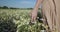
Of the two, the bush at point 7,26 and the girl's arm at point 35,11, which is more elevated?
the girl's arm at point 35,11

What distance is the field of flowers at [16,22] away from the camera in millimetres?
1000

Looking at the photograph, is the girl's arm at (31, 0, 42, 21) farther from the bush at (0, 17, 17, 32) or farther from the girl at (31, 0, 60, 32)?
the bush at (0, 17, 17, 32)

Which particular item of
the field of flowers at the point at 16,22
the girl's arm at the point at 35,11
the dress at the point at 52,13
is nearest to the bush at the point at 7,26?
the field of flowers at the point at 16,22

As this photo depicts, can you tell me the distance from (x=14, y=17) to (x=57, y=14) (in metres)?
0.39

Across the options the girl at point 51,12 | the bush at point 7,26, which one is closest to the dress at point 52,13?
the girl at point 51,12

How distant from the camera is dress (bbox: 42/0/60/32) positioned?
1.01 m

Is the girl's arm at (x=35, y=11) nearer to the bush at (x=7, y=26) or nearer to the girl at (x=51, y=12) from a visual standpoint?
the girl at (x=51, y=12)

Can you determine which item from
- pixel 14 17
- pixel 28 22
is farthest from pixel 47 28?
pixel 14 17

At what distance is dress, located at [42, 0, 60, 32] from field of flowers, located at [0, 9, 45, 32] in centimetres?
9

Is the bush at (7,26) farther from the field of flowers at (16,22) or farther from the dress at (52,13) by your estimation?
the dress at (52,13)

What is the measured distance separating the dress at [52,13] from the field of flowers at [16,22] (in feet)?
0.29

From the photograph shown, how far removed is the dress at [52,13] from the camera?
1008 mm

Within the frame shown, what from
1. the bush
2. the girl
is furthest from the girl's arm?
the bush

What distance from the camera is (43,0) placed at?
1030 mm
